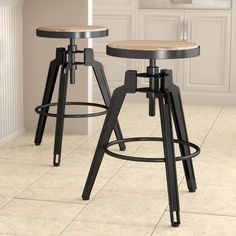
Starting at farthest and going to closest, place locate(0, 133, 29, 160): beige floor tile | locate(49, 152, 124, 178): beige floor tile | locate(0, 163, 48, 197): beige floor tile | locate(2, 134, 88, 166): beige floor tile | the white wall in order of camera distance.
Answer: the white wall < locate(0, 133, 29, 160): beige floor tile < locate(2, 134, 88, 166): beige floor tile < locate(49, 152, 124, 178): beige floor tile < locate(0, 163, 48, 197): beige floor tile

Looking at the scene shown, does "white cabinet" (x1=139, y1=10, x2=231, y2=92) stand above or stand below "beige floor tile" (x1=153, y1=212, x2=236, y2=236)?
above

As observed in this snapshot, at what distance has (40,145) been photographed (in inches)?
175

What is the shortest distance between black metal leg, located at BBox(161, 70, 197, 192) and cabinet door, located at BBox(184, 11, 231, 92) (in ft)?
8.57

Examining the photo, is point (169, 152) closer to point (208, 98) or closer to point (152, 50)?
point (152, 50)

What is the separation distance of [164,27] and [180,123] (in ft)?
9.26

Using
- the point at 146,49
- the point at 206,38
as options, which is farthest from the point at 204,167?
the point at 206,38

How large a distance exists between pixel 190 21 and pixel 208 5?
0.19 metres

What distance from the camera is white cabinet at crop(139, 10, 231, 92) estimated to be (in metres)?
5.93

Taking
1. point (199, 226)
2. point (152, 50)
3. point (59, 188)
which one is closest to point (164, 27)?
point (59, 188)

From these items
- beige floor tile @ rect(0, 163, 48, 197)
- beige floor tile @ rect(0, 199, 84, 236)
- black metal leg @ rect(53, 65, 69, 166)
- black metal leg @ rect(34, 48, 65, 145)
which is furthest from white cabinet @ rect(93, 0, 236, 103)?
beige floor tile @ rect(0, 199, 84, 236)

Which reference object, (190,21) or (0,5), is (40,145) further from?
(190,21)

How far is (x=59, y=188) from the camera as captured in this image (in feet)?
11.6

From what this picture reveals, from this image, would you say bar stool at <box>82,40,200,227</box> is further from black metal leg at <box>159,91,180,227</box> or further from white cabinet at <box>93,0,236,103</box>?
white cabinet at <box>93,0,236,103</box>

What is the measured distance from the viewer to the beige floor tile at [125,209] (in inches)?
122
